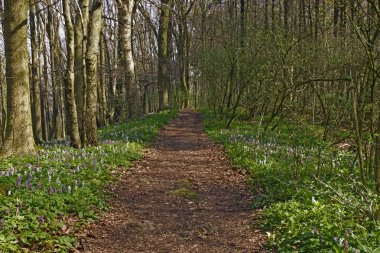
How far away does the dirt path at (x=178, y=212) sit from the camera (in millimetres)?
5445

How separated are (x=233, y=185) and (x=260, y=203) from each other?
5.63ft

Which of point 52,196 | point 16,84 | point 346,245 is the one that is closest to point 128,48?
point 16,84

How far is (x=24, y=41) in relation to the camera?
A: 9500 millimetres

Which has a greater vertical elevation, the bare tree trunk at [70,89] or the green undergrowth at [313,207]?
the bare tree trunk at [70,89]

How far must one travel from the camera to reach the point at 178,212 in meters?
6.86

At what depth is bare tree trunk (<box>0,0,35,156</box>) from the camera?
9.21 meters

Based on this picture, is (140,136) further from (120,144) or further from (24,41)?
(24,41)

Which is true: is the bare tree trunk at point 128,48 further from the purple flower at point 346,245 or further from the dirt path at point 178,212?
the purple flower at point 346,245

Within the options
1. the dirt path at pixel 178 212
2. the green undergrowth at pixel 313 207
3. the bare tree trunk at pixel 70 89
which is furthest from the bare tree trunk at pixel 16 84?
the green undergrowth at pixel 313 207

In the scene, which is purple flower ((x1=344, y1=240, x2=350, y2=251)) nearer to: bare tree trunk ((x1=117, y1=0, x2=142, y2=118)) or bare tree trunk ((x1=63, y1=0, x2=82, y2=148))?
bare tree trunk ((x1=63, y1=0, x2=82, y2=148))

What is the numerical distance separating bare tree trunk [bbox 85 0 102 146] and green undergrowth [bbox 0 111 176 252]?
4.82 ft

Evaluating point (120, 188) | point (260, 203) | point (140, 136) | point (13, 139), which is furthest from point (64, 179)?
point (140, 136)

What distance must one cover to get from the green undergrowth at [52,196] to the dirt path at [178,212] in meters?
0.37

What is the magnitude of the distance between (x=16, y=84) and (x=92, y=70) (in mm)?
2681
